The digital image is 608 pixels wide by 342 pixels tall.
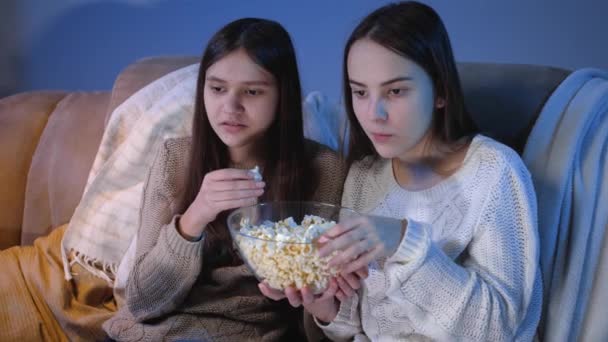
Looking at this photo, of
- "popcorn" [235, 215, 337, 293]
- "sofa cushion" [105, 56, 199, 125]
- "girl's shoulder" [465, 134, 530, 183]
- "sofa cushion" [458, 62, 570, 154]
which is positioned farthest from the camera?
"sofa cushion" [105, 56, 199, 125]

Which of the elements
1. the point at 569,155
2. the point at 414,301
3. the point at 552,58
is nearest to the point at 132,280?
the point at 414,301

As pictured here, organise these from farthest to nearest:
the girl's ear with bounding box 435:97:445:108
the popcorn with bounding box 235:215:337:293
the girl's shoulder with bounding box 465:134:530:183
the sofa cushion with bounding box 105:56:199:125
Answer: the sofa cushion with bounding box 105:56:199:125 → the girl's ear with bounding box 435:97:445:108 → the girl's shoulder with bounding box 465:134:530:183 → the popcorn with bounding box 235:215:337:293

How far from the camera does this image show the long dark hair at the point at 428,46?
109 centimetres

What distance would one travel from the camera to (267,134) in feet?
4.39

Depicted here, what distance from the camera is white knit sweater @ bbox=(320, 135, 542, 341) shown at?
97 centimetres

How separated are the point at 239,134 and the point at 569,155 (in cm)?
60

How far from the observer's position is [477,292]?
0.98 meters

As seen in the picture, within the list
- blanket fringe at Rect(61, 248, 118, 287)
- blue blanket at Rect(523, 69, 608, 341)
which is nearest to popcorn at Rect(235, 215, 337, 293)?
blue blanket at Rect(523, 69, 608, 341)

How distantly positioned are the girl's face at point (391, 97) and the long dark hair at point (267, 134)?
0.19 m

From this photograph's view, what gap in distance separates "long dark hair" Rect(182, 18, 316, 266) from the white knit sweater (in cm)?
26

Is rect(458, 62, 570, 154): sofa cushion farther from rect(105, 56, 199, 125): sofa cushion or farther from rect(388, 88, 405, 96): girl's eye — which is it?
rect(105, 56, 199, 125): sofa cushion

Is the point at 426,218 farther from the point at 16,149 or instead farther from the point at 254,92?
the point at 16,149

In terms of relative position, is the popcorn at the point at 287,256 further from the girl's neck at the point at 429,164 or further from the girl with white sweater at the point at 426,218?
the girl's neck at the point at 429,164

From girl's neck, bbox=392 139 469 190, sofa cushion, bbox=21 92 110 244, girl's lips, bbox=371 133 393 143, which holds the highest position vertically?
girl's lips, bbox=371 133 393 143
